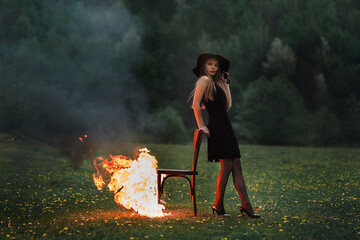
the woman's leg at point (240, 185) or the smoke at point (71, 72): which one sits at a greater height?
the smoke at point (71, 72)

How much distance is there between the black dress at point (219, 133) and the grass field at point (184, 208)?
899mm

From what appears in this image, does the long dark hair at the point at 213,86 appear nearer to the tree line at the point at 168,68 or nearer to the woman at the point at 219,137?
the woman at the point at 219,137

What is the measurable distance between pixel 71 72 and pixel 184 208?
35.5 m

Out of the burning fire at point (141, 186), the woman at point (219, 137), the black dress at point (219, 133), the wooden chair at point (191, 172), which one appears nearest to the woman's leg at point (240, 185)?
the woman at point (219, 137)

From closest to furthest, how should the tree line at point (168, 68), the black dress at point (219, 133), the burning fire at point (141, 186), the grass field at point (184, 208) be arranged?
the grass field at point (184, 208) < the black dress at point (219, 133) < the burning fire at point (141, 186) < the tree line at point (168, 68)

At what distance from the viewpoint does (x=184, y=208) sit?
7.96 m

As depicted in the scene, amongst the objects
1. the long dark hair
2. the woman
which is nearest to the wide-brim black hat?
the long dark hair

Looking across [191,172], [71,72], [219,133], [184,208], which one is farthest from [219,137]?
[71,72]

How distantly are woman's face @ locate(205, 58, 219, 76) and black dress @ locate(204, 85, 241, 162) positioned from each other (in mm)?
289

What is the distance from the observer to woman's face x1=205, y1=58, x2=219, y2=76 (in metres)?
7.07

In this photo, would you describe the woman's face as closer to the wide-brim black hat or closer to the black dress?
the wide-brim black hat

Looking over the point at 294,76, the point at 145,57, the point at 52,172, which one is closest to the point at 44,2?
the point at 145,57

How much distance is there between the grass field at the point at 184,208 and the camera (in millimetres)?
6051

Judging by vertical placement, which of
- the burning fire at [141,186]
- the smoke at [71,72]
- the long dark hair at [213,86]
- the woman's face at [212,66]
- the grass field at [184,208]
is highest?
the smoke at [71,72]
